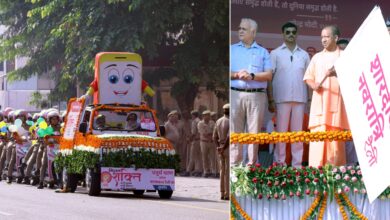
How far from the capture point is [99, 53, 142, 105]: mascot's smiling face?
23.1m

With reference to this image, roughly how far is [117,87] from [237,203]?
1355 centimetres

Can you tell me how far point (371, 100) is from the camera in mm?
7578

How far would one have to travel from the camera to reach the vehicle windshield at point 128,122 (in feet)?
72.3

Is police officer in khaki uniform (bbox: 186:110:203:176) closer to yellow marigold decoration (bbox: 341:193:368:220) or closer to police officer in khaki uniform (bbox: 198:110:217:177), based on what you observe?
police officer in khaki uniform (bbox: 198:110:217:177)

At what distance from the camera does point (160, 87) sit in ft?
113

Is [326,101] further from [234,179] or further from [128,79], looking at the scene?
[128,79]

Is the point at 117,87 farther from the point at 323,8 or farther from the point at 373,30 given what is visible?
the point at 373,30

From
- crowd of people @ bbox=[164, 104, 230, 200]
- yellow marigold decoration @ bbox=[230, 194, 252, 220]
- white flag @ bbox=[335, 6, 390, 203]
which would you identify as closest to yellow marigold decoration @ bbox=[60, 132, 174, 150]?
crowd of people @ bbox=[164, 104, 230, 200]

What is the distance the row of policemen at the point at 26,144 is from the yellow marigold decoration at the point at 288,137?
1531 centimetres

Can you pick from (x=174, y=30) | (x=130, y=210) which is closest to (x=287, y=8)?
(x=130, y=210)

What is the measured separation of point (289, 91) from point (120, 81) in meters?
13.5

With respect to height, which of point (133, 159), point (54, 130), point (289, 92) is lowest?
point (133, 159)

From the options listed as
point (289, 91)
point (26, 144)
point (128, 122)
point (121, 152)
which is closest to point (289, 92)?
point (289, 91)

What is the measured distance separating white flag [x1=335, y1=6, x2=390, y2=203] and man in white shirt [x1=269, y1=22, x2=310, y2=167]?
180cm
